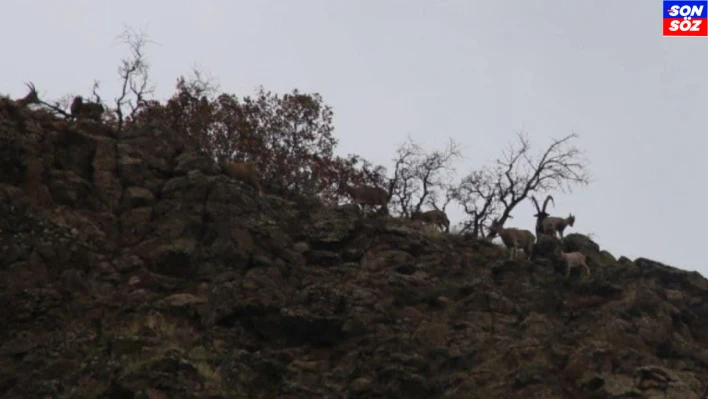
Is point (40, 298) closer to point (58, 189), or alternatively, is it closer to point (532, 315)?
point (58, 189)

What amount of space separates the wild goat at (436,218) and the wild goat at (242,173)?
626 centimetres

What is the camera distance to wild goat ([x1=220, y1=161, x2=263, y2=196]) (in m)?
33.7

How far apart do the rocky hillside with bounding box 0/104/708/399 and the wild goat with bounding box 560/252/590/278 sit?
0.30 metres

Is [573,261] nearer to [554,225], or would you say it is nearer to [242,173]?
[554,225]

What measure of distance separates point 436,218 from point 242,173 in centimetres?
721

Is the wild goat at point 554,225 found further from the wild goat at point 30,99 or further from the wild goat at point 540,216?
the wild goat at point 30,99

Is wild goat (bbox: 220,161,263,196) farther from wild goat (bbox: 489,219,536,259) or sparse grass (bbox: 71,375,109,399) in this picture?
sparse grass (bbox: 71,375,109,399)

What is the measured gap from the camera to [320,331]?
28.7 meters

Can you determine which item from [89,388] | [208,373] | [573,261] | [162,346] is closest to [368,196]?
[573,261]

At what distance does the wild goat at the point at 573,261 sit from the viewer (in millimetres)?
33781

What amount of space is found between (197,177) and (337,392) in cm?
806

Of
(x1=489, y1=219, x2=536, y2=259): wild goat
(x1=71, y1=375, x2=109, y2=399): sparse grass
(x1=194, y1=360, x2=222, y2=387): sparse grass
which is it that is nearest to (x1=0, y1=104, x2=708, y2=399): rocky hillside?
(x1=71, y1=375, x2=109, y2=399): sparse grass

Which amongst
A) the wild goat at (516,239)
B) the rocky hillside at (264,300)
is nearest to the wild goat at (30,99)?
the rocky hillside at (264,300)

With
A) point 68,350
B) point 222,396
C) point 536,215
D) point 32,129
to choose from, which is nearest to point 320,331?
point 222,396
